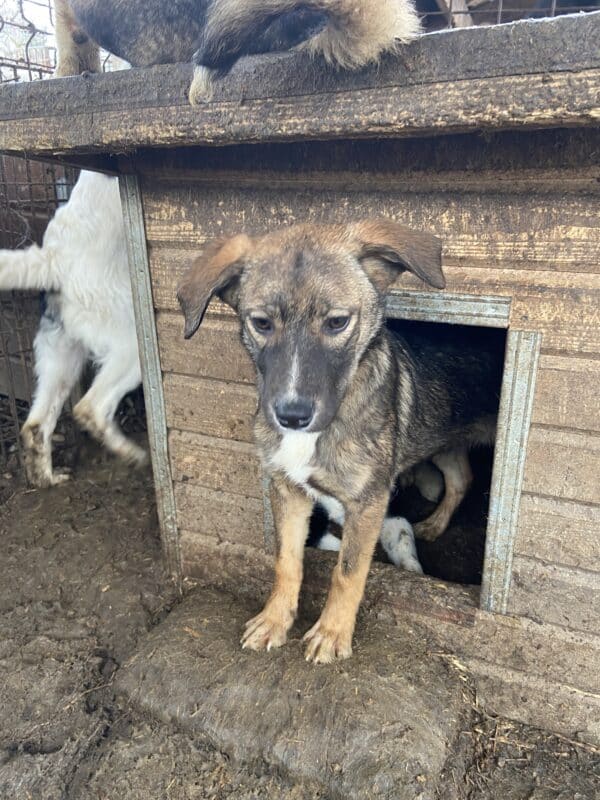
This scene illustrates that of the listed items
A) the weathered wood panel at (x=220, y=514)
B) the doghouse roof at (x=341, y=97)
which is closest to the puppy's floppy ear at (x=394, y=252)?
the doghouse roof at (x=341, y=97)

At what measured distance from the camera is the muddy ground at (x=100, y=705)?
2.38 metres

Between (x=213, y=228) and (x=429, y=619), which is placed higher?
(x=213, y=228)

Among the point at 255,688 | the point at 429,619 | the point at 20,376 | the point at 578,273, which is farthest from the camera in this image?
the point at 20,376

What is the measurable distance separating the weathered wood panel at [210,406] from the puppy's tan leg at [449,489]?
1.51 metres

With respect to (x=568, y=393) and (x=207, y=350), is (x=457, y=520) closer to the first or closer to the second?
(x=568, y=393)

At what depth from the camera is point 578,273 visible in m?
2.21

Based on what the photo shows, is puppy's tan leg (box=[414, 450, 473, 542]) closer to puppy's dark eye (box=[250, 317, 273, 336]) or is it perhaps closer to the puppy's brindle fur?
the puppy's brindle fur

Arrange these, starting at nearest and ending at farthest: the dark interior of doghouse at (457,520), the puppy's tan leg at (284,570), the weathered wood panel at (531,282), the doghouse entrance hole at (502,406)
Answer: the weathered wood panel at (531,282) < the doghouse entrance hole at (502,406) < the puppy's tan leg at (284,570) < the dark interior of doghouse at (457,520)

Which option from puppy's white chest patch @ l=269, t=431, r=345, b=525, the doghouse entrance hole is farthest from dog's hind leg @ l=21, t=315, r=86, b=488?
the doghouse entrance hole

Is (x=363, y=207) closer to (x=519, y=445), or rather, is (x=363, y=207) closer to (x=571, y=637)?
(x=519, y=445)

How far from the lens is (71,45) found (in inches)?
138

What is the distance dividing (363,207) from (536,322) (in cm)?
83

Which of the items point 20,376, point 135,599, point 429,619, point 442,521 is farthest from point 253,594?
Result: point 20,376

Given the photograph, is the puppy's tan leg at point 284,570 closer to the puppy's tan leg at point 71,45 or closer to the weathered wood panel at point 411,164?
the weathered wood panel at point 411,164
